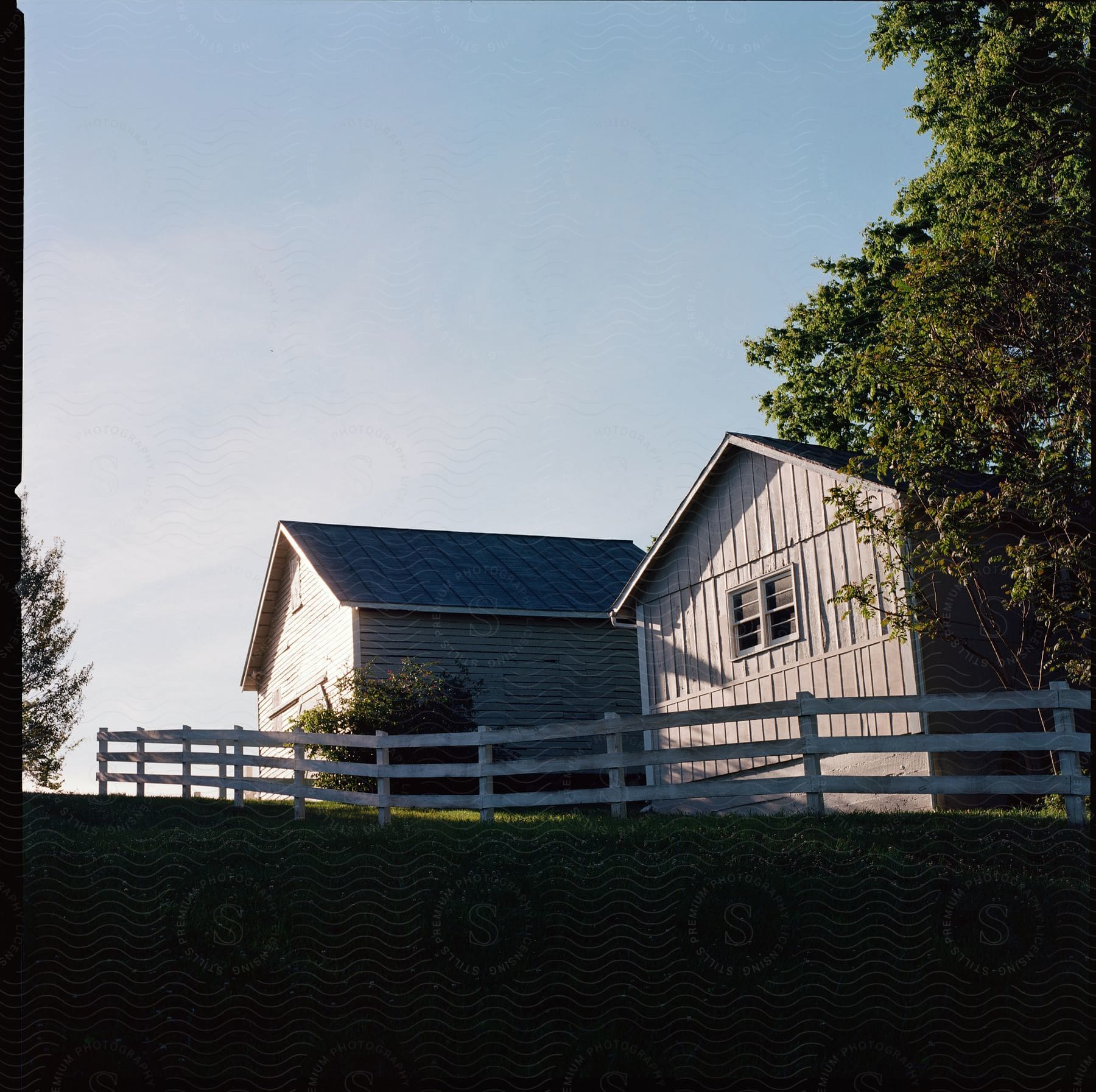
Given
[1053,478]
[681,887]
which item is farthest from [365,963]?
[1053,478]

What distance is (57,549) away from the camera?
1292 inches

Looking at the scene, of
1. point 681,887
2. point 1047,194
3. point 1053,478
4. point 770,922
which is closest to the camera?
point 770,922

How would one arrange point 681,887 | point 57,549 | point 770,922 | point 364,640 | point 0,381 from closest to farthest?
1. point 0,381
2. point 770,922
3. point 681,887
4. point 364,640
5. point 57,549

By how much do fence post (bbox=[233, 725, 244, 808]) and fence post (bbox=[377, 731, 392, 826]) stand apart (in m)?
3.41

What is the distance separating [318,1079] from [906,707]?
7.71 metres

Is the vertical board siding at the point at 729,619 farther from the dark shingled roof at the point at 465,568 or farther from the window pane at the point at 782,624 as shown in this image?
the dark shingled roof at the point at 465,568

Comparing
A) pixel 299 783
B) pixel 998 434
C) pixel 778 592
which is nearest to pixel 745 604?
pixel 778 592

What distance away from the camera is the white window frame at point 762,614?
61.2 ft

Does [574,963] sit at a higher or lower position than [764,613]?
lower

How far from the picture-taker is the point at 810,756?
532 inches

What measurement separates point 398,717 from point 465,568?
6.51 meters

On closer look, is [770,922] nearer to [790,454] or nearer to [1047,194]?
[790,454]

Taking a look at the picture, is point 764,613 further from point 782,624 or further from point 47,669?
point 47,669

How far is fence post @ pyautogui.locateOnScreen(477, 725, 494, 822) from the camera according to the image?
51.6 feet
